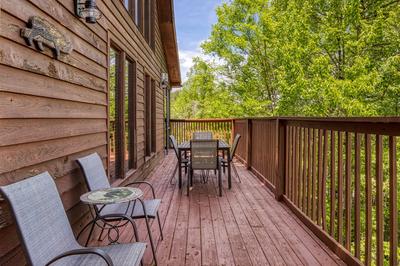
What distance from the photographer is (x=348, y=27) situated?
1155cm

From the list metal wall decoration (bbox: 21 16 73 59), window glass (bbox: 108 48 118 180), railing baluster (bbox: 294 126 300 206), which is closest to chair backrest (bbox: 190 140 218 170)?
window glass (bbox: 108 48 118 180)

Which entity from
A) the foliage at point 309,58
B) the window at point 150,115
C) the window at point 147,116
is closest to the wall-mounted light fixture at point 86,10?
the window at point 147,116

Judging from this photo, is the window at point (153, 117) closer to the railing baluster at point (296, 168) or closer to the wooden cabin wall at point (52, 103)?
the wooden cabin wall at point (52, 103)

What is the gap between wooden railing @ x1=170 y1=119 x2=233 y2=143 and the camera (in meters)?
A: 9.86

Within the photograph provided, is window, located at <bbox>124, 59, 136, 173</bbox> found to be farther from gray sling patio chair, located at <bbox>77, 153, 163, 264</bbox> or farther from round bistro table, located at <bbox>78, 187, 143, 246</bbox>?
round bistro table, located at <bbox>78, 187, 143, 246</bbox>

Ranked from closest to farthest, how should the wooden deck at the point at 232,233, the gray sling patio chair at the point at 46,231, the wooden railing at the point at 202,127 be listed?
the gray sling patio chair at the point at 46,231 → the wooden deck at the point at 232,233 → the wooden railing at the point at 202,127

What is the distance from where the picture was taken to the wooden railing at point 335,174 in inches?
74.4

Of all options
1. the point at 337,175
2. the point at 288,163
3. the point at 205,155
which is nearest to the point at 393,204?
the point at 337,175

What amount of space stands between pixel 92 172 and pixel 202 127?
7.66 m

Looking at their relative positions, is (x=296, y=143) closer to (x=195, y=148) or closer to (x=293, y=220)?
(x=293, y=220)

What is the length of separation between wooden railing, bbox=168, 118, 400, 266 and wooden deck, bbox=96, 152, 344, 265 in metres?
0.19

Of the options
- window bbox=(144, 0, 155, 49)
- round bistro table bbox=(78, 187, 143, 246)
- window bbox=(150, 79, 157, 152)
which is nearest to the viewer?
round bistro table bbox=(78, 187, 143, 246)

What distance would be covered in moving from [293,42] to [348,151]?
35.6 feet

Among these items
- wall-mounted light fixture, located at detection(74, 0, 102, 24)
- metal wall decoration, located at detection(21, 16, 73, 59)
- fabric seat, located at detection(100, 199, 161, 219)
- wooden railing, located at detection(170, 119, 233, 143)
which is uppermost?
wall-mounted light fixture, located at detection(74, 0, 102, 24)
